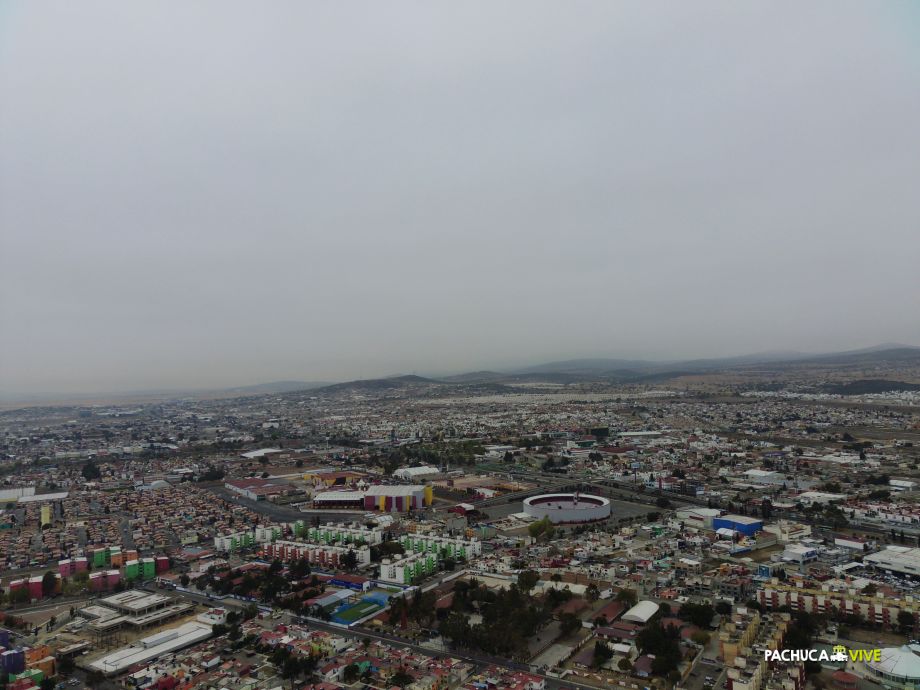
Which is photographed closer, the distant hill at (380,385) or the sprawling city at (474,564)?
the sprawling city at (474,564)

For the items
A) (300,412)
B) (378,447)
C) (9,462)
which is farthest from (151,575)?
(300,412)

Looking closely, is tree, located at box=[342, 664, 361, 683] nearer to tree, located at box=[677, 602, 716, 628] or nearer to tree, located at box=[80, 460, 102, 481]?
tree, located at box=[677, 602, 716, 628]

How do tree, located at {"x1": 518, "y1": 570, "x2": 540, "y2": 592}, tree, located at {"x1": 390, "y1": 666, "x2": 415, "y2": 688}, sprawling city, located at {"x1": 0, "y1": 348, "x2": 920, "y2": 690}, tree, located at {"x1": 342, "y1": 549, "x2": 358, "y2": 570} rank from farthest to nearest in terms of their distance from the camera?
tree, located at {"x1": 342, "y1": 549, "x2": 358, "y2": 570}
tree, located at {"x1": 518, "y1": 570, "x2": 540, "y2": 592}
sprawling city, located at {"x1": 0, "y1": 348, "x2": 920, "y2": 690}
tree, located at {"x1": 390, "y1": 666, "x2": 415, "y2": 688}

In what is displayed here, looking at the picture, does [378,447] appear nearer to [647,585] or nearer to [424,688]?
[647,585]

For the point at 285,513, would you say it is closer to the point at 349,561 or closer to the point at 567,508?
the point at 349,561

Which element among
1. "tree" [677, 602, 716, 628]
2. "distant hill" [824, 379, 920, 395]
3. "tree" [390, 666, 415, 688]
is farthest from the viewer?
"distant hill" [824, 379, 920, 395]

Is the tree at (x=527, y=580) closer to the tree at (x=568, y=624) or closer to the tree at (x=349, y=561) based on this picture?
the tree at (x=568, y=624)

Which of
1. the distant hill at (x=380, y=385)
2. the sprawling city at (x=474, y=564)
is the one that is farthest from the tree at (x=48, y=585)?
the distant hill at (x=380, y=385)

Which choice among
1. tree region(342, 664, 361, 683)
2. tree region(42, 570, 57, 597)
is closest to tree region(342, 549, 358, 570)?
tree region(342, 664, 361, 683)
